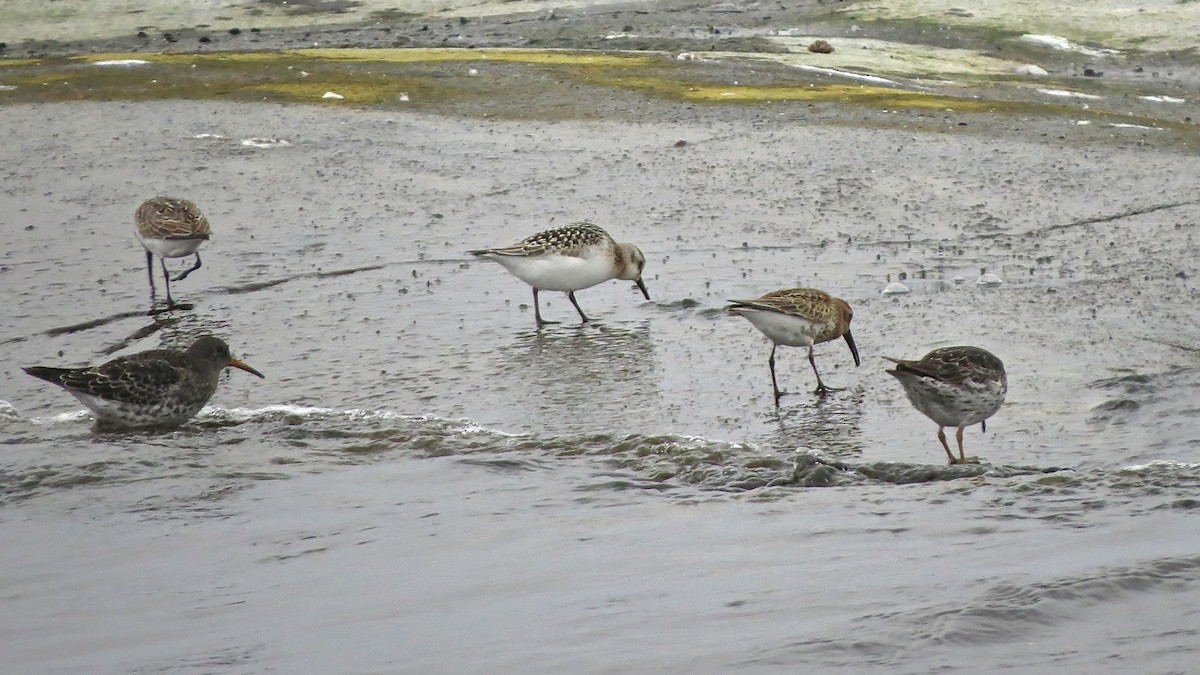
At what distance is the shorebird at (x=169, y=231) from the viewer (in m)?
12.2

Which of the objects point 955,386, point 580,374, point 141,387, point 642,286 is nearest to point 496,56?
point 642,286

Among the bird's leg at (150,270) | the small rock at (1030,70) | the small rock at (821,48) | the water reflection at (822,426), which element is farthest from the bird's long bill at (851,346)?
the small rock at (821,48)

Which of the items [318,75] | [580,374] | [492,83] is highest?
[318,75]

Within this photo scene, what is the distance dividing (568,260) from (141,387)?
3.43 meters

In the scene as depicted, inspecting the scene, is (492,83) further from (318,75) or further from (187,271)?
(187,271)

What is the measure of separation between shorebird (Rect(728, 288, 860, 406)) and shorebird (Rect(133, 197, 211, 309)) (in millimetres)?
5031

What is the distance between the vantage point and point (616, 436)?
8.39 m

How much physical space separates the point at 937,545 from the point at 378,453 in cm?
327

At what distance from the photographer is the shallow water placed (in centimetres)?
568

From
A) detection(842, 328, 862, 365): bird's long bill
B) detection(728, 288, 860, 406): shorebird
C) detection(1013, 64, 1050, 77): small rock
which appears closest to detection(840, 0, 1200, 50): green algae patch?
detection(1013, 64, 1050, 77): small rock

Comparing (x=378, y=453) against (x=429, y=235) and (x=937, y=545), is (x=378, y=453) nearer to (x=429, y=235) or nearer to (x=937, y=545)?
(x=937, y=545)

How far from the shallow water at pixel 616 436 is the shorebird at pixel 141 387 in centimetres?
17

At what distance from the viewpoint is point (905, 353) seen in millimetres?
9789

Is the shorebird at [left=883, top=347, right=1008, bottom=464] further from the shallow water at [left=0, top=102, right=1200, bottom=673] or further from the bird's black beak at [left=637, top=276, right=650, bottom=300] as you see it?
the bird's black beak at [left=637, top=276, right=650, bottom=300]
